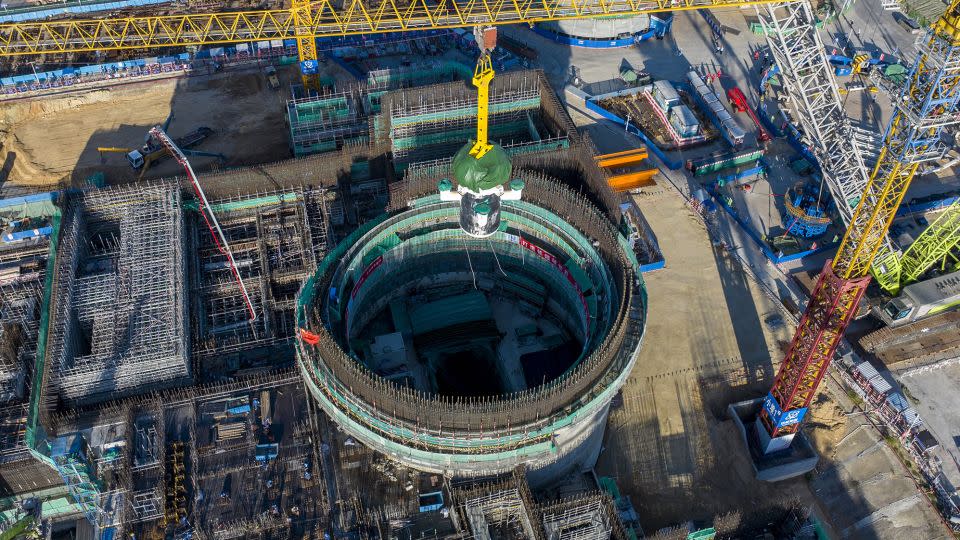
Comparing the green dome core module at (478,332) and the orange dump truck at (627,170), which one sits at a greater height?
the orange dump truck at (627,170)

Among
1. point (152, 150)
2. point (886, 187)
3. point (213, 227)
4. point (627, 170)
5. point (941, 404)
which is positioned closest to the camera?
point (886, 187)

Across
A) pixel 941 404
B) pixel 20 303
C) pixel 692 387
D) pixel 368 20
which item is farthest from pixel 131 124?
pixel 941 404

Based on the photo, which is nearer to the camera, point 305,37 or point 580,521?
point 580,521

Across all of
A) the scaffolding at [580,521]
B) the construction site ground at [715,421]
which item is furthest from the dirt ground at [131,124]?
the scaffolding at [580,521]

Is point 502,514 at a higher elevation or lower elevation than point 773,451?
lower

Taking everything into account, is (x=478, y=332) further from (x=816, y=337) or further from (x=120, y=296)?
(x=120, y=296)

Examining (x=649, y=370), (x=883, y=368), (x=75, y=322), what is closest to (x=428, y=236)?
(x=649, y=370)

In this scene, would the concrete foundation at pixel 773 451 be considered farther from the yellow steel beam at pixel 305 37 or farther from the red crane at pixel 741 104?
the yellow steel beam at pixel 305 37

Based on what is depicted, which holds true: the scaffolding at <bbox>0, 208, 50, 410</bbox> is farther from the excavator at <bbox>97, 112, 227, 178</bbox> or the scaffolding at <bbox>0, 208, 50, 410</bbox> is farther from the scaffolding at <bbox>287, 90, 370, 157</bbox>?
the scaffolding at <bbox>287, 90, 370, 157</bbox>
